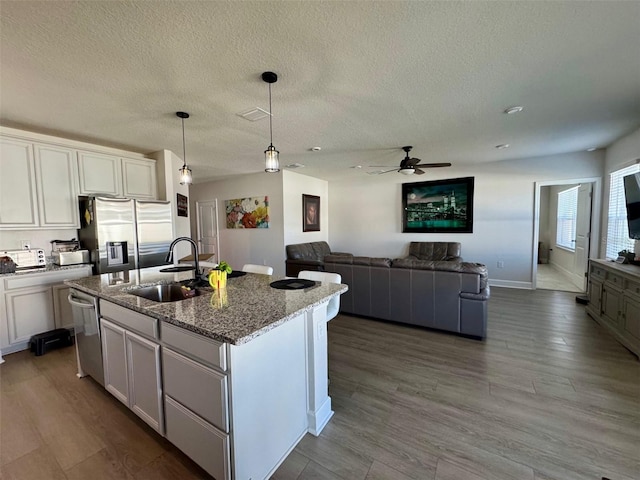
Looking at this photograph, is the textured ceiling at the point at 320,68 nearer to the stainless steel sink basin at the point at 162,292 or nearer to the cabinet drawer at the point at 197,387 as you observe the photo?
the stainless steel sink basin at the point at 162,292

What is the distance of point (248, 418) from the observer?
4.34 feet

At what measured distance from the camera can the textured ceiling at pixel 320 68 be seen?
149 cm

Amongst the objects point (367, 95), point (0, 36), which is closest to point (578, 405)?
point (367, 95)

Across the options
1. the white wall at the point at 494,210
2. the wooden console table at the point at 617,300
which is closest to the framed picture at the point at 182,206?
the white wall at the point at 494,210

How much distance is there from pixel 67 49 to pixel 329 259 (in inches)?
126

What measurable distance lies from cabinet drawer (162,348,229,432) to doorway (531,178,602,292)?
6.05 meters

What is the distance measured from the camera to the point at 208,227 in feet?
22.3

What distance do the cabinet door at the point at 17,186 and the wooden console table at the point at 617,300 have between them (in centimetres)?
648

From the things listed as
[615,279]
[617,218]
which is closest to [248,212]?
[615,279]

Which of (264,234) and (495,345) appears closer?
(495,345)

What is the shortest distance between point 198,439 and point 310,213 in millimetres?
5387

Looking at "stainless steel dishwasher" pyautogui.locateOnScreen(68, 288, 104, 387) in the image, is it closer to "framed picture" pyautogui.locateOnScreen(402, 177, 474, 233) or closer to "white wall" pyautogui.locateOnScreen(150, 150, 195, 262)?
"white wall" pyautogui.locateOnScreen(150, 150, 195, 262)

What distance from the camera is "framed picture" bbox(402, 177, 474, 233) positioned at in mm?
5750

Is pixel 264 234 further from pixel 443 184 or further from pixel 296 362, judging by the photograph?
pixel 296 362
